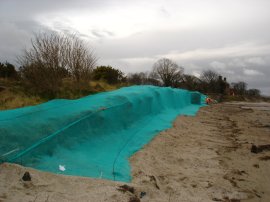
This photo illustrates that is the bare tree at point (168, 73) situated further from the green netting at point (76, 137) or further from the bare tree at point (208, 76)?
the green netting at point (76, 137)

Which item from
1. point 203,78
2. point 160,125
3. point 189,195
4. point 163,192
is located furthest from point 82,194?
point 203,78

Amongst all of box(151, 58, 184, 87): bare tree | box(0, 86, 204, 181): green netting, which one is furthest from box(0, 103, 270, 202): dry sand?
box(151, 58, 184, 87): bare tree

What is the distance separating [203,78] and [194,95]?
1102 inches

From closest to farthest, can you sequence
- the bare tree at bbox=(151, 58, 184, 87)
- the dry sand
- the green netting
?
the dry sand, the green netting, the bare tree at bbox=(151, 58, 184, 87)

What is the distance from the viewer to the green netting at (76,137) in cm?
451

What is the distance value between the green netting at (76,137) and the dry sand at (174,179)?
A: 0.33 m

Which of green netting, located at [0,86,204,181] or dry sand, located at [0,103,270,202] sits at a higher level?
green netting, located at [0,86,204,181]

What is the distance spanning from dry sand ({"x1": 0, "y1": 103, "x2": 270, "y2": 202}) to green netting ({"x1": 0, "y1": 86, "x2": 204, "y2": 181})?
33 cm

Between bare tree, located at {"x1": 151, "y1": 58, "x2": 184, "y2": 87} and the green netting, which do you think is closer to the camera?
the green netting

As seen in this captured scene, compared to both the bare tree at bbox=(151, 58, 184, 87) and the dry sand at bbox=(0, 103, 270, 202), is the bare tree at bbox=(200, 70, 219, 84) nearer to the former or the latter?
the bare tree at bbox=(151, 58, 184, 87)

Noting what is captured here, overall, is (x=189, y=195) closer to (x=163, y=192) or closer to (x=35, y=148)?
(x=163, y=192)

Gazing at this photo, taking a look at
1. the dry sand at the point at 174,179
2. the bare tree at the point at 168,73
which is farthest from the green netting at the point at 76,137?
the bare tree at the point at 168,73

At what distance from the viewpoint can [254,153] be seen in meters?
6.48

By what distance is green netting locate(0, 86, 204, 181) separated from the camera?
177 inches
